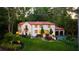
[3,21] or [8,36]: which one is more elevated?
[3,21]

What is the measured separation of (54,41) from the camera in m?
2.11

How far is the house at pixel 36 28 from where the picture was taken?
211 centimetres

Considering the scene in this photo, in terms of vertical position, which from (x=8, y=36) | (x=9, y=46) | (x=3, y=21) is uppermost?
(x=3, y=21)

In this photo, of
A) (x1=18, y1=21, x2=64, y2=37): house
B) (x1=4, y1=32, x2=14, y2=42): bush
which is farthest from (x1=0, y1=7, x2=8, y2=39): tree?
(x1=18, y1=21, x2=64, y2=37): house

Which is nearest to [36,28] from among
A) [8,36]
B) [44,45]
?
[44,45]

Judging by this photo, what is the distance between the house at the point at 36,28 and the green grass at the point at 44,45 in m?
0.07

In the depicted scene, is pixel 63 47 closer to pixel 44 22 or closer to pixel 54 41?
pixel 54 41

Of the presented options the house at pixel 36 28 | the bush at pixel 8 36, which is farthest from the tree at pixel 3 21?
the house at pixel 36 28

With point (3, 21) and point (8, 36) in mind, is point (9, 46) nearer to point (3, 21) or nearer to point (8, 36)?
point (8, 36)

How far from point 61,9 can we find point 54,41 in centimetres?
34

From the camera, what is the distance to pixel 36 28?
212 centimetres

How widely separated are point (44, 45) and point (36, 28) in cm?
19

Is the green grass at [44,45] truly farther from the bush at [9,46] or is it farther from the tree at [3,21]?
the tree at [3,21]

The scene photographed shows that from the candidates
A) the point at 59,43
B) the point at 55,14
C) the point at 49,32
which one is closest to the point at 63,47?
the point at 59,43
